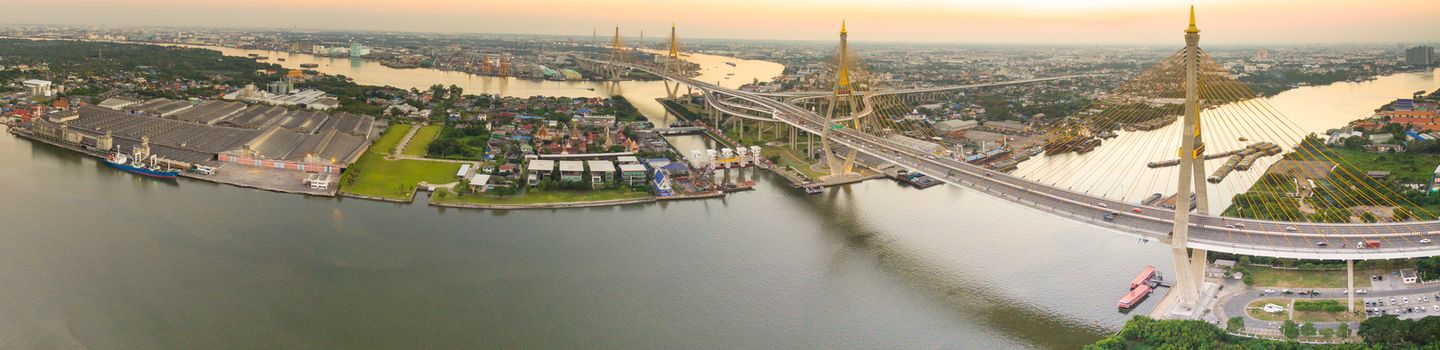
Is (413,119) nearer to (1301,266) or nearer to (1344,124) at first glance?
(1301,266)

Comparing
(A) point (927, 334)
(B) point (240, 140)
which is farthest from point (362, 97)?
(A) point (927, 334)

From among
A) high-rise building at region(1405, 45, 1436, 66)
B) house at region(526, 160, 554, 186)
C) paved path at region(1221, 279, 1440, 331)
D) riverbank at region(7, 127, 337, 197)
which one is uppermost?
high-rise building at region(1405, 45, 1436, 66)

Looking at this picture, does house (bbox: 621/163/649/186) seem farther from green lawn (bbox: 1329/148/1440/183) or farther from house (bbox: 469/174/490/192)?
green lawn (bbox: 1329/148/1440/183)

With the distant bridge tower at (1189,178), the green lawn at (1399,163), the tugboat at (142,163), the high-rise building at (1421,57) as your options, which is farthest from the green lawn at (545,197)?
the high-rise building at (1421,57)

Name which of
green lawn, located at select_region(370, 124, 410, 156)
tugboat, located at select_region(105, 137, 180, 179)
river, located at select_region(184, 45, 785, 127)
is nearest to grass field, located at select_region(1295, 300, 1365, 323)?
green lawn, located at select_region(370, 124, 410, 156)

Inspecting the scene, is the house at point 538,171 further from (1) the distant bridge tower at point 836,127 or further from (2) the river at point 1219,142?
(2) the river at point 1219,142

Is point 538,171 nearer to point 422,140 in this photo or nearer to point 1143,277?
point 422,140
